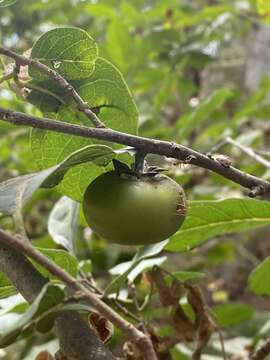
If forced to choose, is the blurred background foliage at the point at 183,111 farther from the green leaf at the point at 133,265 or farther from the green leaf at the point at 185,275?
the green leaf at the point at 133,265

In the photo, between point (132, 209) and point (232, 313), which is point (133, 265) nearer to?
point (132, 209)

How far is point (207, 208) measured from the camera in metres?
1.10

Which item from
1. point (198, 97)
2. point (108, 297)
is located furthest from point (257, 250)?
point (108, 297)

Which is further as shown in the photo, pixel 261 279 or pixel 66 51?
pixel 261 279

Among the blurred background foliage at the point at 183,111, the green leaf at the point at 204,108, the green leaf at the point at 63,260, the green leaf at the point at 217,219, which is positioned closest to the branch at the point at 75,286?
the green leaf at the point at 63,260

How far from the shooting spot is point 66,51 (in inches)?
34.2

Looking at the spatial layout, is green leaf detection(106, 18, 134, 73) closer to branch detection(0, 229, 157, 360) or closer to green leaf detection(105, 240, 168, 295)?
green leaf detection(105, 240, 168, 295)

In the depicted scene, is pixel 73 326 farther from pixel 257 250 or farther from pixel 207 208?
pixel 257 250

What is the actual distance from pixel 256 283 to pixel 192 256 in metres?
1.30

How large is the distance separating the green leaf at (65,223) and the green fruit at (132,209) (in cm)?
39

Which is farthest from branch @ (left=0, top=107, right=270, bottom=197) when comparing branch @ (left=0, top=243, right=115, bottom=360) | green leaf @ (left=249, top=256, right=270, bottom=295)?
green leaf @ (left=249, top=256, right=270, bottom=295)

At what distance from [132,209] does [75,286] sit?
0.50 feet

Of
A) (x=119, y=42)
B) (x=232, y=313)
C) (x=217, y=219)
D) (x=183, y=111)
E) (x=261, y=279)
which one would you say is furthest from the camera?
(x=183, y=111)

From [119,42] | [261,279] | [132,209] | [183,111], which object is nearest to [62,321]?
[132,209]
